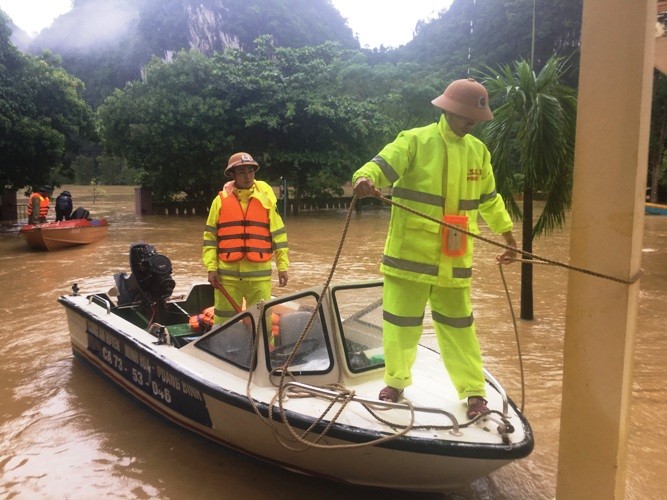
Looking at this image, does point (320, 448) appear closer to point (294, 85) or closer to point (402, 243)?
point (402, 243)

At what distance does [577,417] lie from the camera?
2299 millimetres

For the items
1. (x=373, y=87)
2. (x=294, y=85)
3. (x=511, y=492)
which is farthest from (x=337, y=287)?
(x=373, y=87)

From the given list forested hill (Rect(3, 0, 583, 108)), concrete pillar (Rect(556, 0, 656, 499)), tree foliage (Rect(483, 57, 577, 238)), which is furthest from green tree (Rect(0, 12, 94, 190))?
forested hill (Rect(3, 0, 583, 108))

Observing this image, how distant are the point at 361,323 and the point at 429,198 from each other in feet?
4.15

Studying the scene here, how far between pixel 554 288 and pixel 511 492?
6.62m

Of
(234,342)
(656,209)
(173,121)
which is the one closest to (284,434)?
(234,342)

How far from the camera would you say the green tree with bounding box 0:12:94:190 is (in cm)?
1697

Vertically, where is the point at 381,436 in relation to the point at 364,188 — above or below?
below

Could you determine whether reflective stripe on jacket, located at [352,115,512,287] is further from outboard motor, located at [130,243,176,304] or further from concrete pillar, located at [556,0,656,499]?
outboard motor, located at [130,243,176,304]

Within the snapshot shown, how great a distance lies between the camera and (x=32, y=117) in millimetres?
17922

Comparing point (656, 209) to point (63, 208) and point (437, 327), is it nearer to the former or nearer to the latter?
point (63, 208)

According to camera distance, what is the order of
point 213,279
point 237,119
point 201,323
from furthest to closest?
point 237,119 < point 201,323 < point 213,279

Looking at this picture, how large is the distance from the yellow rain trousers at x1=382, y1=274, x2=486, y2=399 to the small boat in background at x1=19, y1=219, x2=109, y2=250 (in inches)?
481

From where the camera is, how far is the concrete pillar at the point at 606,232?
2.08 metres
